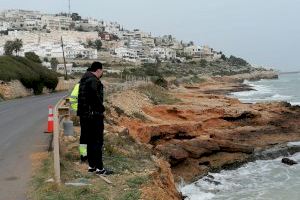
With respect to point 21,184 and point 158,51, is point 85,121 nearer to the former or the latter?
point 21,184

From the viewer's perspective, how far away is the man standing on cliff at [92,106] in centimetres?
925

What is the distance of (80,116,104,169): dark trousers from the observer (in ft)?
30.8

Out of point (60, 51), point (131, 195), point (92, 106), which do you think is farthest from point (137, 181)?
point (60, 51)

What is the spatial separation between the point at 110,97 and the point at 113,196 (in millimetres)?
20693

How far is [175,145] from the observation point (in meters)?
22.5

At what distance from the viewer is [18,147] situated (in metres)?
12.9

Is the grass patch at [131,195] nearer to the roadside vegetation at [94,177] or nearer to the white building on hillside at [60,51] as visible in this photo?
the roadside vegetation at [94,177]

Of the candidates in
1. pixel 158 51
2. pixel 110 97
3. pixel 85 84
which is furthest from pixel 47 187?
pixel 158 51

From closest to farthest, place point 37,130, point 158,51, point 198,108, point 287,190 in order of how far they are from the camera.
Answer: point 37,130 < point 287,190 < point 198,108 < point 158,51

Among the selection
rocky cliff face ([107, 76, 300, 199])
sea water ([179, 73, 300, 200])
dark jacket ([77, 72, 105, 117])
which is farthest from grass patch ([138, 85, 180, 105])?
dark jacket ([77, 72, 105, 117])

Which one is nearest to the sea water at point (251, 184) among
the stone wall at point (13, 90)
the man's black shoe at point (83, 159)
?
the man's black shoe at point (83, 159)

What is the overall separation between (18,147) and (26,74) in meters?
31.4

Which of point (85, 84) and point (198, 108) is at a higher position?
point (85, 84)

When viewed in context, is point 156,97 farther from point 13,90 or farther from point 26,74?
point 26,74
